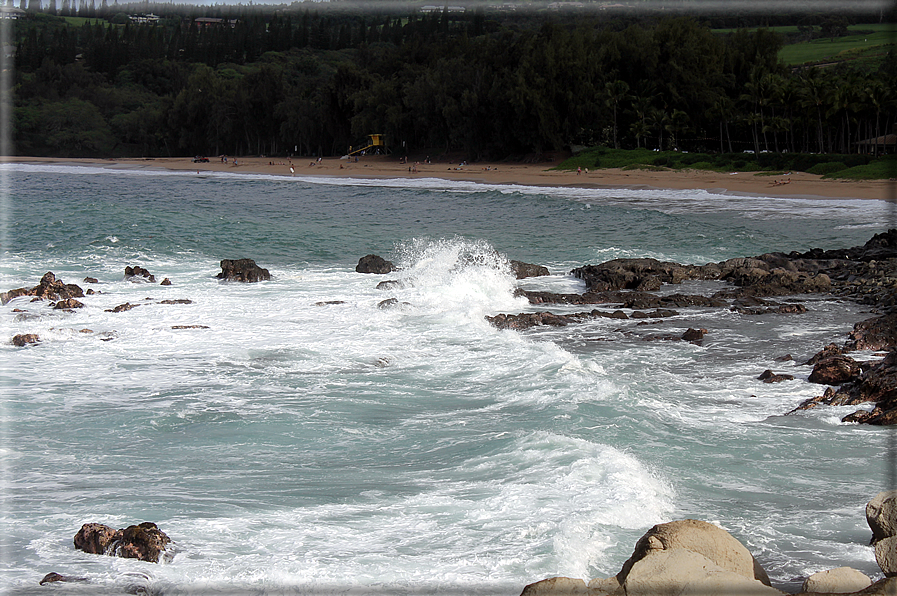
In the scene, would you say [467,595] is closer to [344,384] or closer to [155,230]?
[344,384]

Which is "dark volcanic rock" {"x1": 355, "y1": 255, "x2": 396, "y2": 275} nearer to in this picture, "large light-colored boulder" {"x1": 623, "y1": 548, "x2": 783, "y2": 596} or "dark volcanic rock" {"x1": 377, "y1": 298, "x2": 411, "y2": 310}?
"dark volcanic rock" {"x1": 377, "y1": 298, "x2": 411, "y2": 310}

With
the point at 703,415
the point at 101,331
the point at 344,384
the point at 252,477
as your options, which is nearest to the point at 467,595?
the point at 252,477

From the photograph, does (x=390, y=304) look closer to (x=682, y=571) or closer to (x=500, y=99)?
(x=682, y=571)

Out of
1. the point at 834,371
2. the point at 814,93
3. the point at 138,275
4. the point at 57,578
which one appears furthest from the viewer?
the point at 814,93

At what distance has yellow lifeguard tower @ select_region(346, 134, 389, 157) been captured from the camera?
80000 mm

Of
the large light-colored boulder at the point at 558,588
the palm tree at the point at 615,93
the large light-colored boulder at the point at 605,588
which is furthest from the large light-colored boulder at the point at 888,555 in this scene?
the palm tree at the point at 615,93

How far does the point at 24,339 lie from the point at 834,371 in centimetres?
1289

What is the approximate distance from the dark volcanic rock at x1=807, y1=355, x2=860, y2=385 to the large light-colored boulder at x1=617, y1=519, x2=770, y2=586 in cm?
667

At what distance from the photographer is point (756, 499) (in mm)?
7039

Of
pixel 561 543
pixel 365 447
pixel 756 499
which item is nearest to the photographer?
pixel 561 543

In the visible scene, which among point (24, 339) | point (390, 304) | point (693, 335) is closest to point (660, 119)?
point (390, 304)

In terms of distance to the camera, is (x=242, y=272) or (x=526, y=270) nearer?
(x=242, y=272)

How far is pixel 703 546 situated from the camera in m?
4.59

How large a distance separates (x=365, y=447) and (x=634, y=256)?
16485mm
